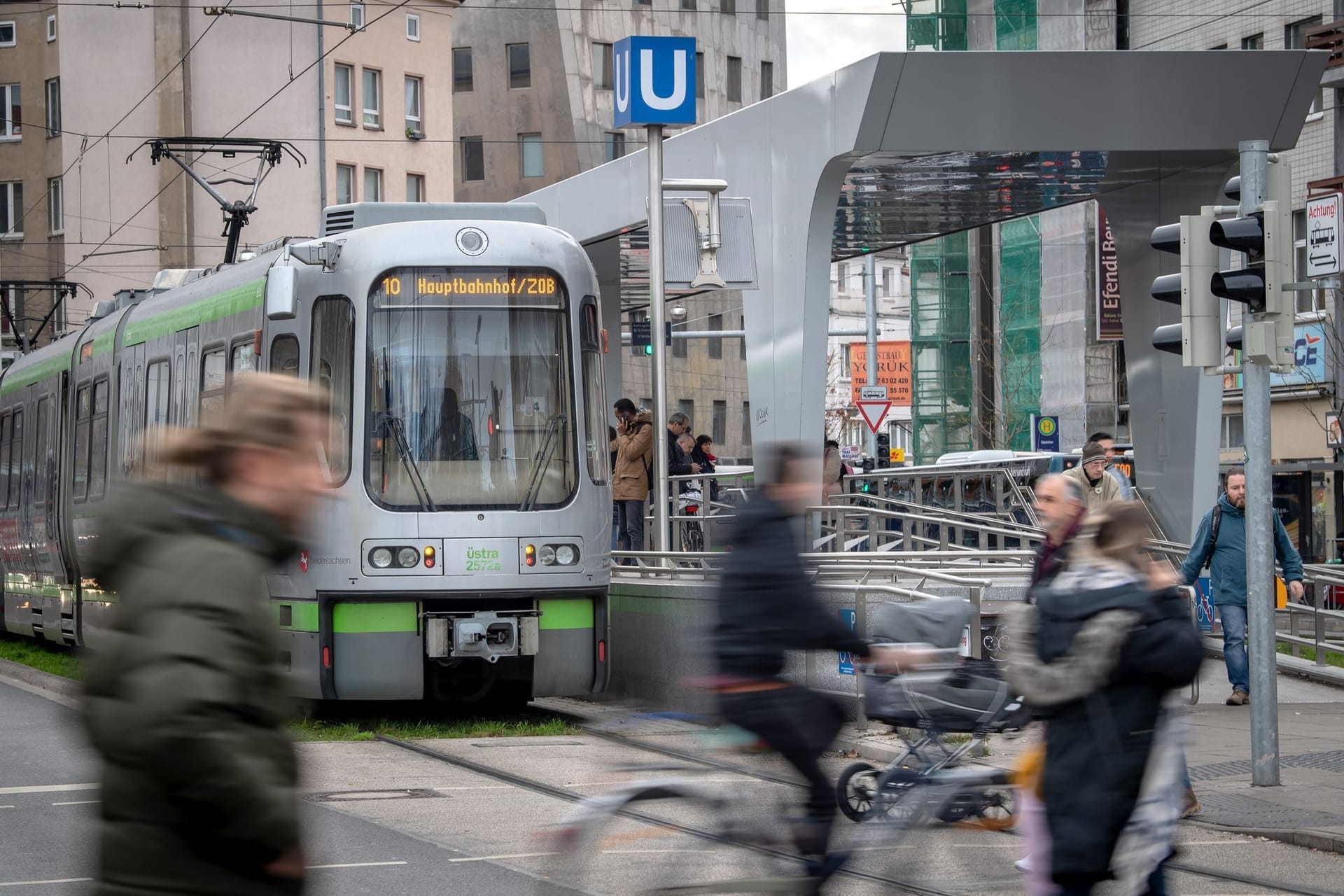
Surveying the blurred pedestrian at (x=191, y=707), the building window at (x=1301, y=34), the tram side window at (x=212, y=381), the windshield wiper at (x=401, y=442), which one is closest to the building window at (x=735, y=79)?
the building window at (x=1301, y=34)

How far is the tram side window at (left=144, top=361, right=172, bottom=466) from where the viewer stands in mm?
16156

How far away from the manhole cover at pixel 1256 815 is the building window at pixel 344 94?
48.2 meters

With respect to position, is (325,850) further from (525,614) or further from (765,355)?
(765,355)

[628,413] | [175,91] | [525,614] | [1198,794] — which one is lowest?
[1198,794]

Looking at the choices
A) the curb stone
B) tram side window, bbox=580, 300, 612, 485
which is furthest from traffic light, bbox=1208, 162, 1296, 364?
the curb stone

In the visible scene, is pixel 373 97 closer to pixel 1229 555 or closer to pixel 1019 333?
pixel 1019 333

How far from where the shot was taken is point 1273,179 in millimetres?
10609

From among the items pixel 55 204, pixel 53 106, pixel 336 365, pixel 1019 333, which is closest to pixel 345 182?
pixel 55 204

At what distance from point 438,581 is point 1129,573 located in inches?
311

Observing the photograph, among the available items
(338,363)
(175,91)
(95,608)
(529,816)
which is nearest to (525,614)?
(338,363)

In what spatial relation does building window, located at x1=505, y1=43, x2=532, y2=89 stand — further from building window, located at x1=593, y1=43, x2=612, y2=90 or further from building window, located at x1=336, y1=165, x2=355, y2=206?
building window, located at x1=336, y1=165, x2=355, y2=206

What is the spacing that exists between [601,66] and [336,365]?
185 ft

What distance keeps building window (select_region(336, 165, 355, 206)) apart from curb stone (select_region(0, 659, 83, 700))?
37246mm

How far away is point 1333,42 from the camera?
3669 cm
